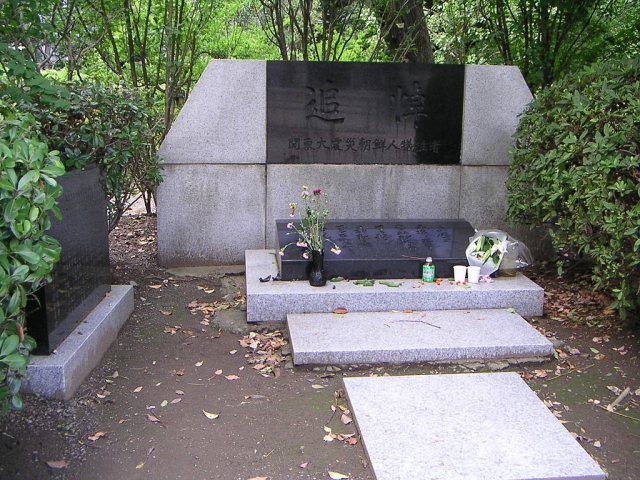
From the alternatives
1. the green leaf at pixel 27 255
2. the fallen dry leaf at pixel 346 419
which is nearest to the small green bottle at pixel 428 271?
the fallen dry leaf at pixel 346 419

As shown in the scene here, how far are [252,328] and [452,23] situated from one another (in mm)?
6550

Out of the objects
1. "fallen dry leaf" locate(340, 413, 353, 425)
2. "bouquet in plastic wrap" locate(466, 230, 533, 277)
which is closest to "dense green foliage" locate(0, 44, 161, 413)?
"fallen dry leaf" locate(340, 413, 353, 425)

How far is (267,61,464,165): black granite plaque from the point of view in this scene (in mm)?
6207

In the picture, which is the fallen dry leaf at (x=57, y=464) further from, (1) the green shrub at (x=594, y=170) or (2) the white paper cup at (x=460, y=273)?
(1) the green shrub at (x=594, y=170)

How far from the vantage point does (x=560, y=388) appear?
4.07m

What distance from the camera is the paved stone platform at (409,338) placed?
4297 millimetres

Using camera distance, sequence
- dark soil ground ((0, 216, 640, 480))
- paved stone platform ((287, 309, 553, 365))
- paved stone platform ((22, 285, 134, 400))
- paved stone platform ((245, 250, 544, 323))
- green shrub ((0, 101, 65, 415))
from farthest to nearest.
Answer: paved stone platform ((245, 250, 544, 323)) < paved stone platform ((287, 309, 553, 365)) < paved stone platform ((22, 285, 134, 400)) < dark soil ground ((0, 216, 640, 480)) < green shrub ((0, 101, 65, 415))

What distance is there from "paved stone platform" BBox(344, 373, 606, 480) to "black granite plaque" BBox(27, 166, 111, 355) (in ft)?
5.61

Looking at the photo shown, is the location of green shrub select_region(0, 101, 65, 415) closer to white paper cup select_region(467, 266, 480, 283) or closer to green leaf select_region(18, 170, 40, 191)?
green leaf select_region(18, 170, 40, 191)

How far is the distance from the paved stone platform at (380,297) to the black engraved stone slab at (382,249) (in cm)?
12

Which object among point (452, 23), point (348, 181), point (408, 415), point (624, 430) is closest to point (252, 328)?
point (408, 415)

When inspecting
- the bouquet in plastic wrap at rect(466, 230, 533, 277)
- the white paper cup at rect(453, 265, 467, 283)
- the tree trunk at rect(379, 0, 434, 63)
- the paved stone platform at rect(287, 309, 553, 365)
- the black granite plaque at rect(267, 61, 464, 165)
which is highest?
the tree trunk at rect(379, 0, 434, 63)

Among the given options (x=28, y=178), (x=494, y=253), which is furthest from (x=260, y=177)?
(x=28, y=178)

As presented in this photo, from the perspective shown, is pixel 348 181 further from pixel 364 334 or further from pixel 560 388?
pixel 560 388
